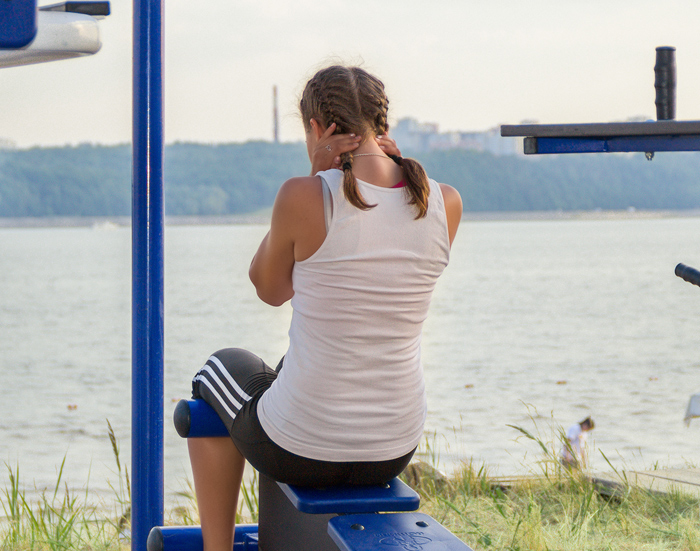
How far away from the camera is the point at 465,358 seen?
1060 cm

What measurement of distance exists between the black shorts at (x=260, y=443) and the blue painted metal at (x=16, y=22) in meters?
0.81

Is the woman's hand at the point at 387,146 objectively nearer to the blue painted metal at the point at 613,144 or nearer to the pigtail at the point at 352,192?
the pigtail at the point at 352,192

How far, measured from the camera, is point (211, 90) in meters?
40.7

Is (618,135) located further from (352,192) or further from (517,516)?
(517,516)

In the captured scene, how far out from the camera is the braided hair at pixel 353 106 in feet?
4.80

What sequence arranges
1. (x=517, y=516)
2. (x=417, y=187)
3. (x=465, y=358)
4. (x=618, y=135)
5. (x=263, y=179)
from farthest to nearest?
1. (x=263, y=179)
2. (x=465, y=358)
3. (x=517, y=516)
4. (x=618, y=135)
5. (x=417, y=187)

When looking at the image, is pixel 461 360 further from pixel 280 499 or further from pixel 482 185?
pixel 482 185

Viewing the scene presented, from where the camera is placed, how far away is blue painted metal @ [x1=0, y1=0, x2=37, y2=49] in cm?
98

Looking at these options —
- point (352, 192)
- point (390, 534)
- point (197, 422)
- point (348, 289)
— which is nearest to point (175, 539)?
point (197, 422)

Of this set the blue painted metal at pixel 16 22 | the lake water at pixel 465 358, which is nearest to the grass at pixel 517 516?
the lake water at pixel 465 358

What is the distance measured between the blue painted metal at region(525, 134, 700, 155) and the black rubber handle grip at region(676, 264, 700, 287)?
280 mm

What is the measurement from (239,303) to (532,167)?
3701 centimetres

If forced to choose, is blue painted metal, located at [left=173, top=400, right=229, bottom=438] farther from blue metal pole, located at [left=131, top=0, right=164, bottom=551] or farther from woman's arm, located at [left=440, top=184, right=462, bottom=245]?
woman's arm, located at [left=440, top=184, right=462, bottom=245]

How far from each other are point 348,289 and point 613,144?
83 cm
